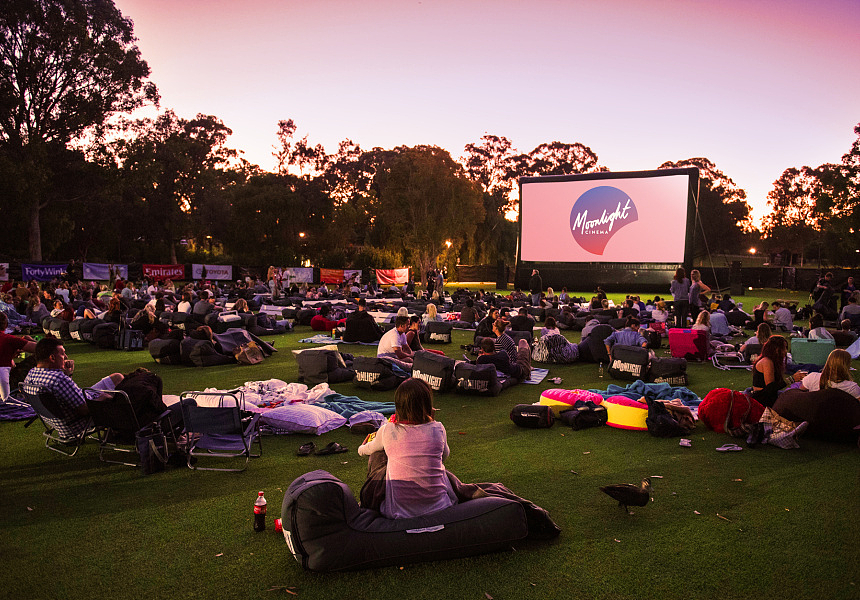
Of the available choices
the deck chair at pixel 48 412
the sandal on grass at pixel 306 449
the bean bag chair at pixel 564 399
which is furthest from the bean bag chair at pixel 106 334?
the bean bag chair at pixel 564 399

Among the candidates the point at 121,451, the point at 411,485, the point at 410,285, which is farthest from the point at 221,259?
the point at 411,485

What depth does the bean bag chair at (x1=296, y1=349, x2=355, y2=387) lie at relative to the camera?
924 centimetres

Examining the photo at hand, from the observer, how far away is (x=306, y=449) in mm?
5926

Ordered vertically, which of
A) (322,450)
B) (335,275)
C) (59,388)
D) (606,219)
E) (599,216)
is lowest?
(322,450)

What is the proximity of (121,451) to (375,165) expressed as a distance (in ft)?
184

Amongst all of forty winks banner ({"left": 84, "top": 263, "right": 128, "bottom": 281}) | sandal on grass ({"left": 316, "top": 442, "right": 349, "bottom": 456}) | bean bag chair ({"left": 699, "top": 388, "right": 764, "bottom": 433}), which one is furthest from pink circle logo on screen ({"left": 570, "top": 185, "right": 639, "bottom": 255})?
sandal on grass ({"left": 316, "top": 442, "right": 349, "bottom": 456})

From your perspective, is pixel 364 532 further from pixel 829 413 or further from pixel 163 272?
pixel 163 272

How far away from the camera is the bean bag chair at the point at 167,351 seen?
10.8 m

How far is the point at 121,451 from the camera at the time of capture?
5.93m

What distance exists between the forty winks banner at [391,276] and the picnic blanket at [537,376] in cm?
2566

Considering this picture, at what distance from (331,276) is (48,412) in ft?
96.6

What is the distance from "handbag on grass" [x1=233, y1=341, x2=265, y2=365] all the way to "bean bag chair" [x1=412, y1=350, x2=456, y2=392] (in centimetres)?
367

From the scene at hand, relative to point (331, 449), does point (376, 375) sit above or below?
above

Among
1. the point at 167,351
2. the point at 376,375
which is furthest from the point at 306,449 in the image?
the point at 167,351
